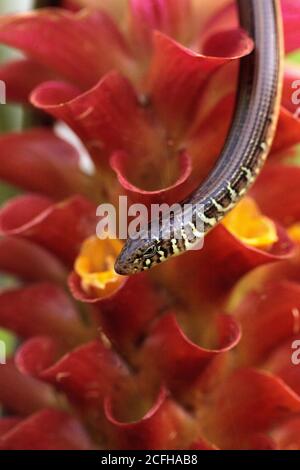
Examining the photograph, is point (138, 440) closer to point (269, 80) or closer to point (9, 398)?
point (9, 398)

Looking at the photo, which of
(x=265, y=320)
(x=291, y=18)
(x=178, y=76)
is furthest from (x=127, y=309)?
(x=291, y=18)

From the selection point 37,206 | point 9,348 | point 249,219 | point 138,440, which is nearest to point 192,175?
point 249,219

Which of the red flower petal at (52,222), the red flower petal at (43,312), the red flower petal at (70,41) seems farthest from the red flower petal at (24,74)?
the red flower petal at (43,312)

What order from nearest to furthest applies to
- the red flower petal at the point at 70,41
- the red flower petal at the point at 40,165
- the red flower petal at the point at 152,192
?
the red flower petal at the point at 152,192
the red flower petal at the point at 70,41
the red flower petal at the point at 40,165

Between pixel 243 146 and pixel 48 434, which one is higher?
pixel 243 146

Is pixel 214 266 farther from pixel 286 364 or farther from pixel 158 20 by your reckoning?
pixel 158 20

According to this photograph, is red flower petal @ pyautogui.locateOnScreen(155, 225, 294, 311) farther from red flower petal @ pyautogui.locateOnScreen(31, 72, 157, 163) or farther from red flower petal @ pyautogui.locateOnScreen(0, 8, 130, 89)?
red flower petal @ pyautogui.locateOnScreen(0, 8, 130, 89)

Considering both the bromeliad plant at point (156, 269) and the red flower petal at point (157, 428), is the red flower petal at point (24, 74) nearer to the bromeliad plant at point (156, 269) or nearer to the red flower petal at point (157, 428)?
the bromeliad plant at point (156, 269)
